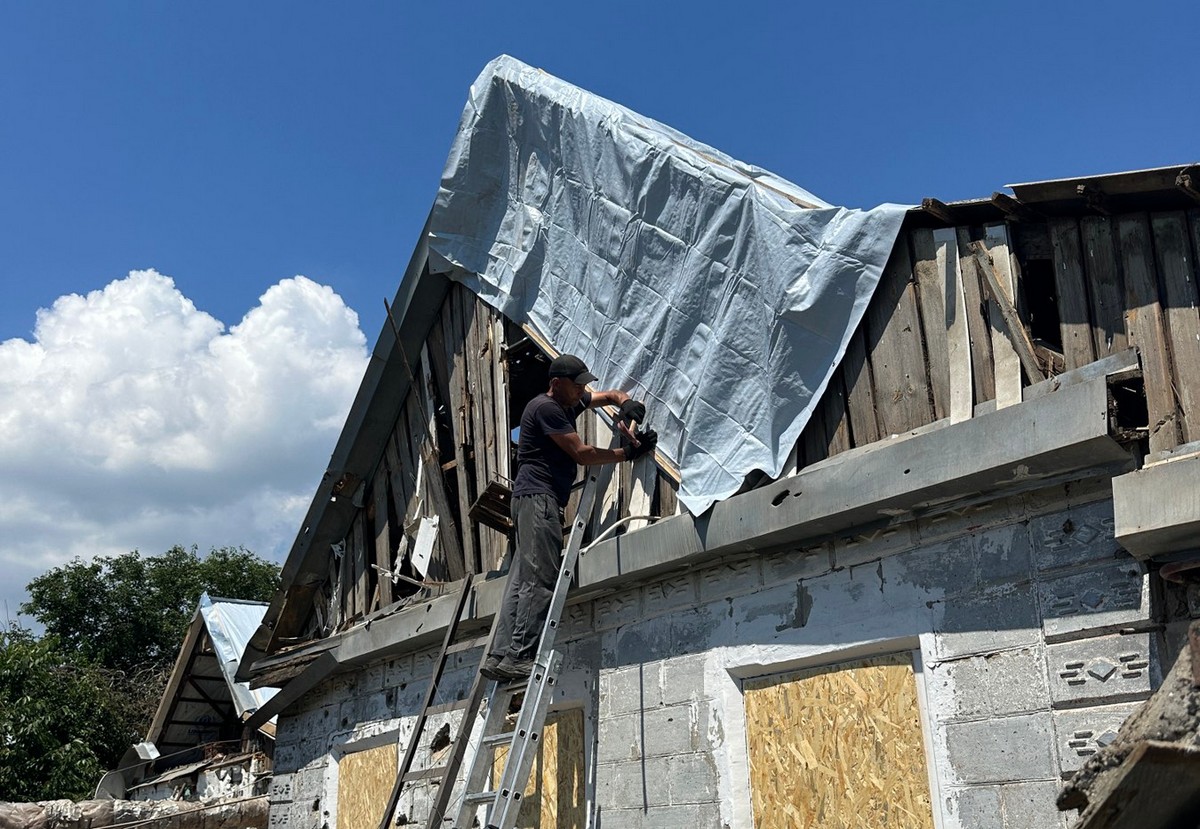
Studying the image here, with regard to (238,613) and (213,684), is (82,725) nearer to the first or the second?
(213,684)

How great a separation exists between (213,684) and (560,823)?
13.9 m

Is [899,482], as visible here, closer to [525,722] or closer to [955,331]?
[955,331]

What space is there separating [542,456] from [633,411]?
2.16 ft

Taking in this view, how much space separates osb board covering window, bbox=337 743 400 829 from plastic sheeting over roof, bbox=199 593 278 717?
7975 millimetres

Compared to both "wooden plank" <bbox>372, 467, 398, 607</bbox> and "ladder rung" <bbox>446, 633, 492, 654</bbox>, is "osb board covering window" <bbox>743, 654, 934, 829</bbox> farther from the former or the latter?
"wooden plank" <bbox>372, 467, 398, 607</bbox>

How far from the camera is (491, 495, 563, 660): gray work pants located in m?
5.91

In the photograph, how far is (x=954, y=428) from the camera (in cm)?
461

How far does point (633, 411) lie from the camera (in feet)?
19.8

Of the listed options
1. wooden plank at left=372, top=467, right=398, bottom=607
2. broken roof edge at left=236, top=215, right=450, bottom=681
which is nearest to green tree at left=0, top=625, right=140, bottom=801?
broken roof edge at left=236, top=215, right=450, bottom=681

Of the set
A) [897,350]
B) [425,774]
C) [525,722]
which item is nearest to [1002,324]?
[897,350]

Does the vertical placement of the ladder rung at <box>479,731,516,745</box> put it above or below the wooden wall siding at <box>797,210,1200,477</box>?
below

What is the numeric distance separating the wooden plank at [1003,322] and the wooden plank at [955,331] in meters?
0.13

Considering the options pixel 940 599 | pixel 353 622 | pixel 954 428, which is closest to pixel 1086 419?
pixel 954 428

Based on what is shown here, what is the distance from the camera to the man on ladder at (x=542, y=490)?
591 cm
